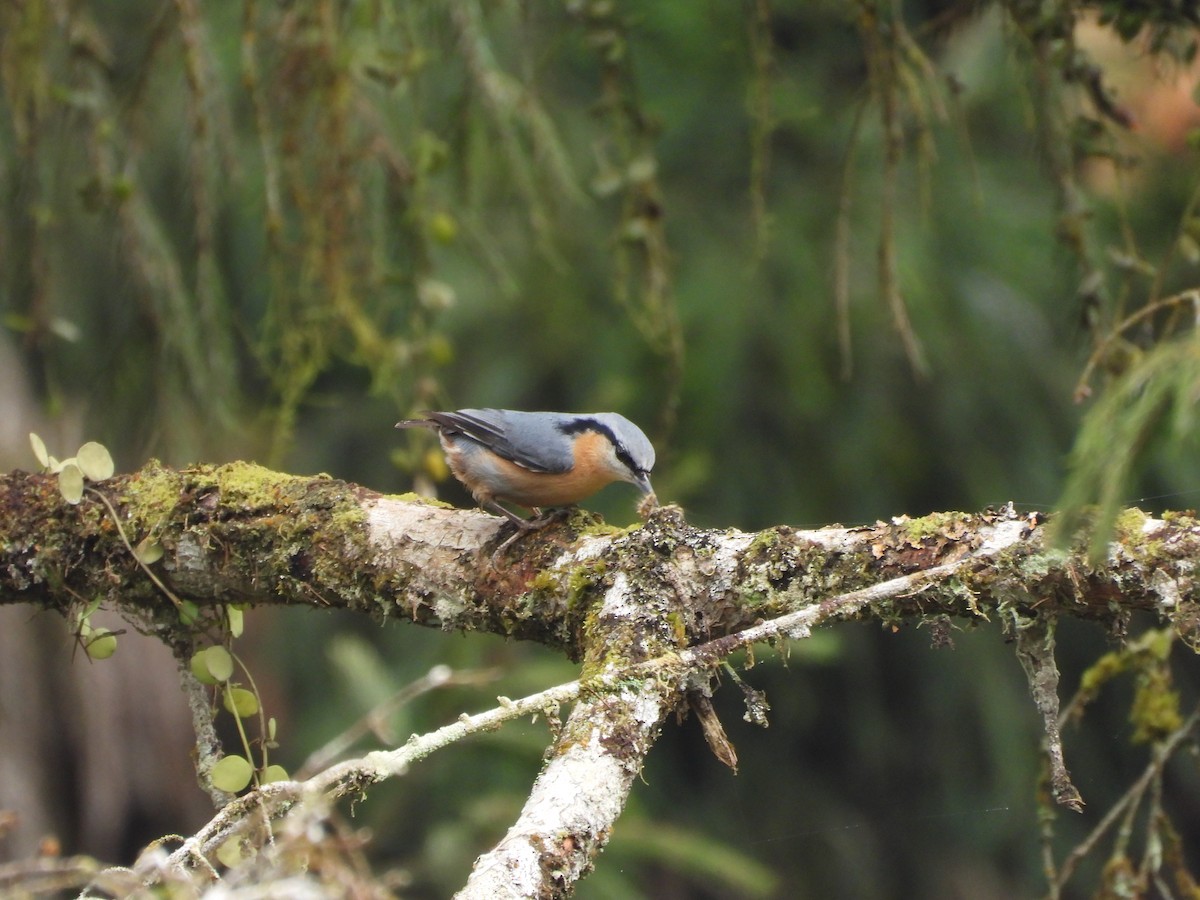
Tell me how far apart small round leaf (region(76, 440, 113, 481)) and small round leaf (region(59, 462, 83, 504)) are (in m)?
0.01

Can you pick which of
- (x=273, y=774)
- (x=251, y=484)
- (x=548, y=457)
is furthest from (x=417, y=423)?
(x=273, y=774)

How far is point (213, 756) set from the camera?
6.05ft

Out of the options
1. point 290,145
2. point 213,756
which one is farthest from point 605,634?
point 290,145

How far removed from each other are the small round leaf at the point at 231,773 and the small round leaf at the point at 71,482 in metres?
0.59

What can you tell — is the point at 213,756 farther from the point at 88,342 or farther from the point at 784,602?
the point at 88,342

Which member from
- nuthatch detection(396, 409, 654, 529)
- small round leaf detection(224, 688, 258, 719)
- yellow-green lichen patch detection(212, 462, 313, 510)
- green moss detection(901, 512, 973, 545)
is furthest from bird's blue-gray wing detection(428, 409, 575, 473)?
green moss detection(901, 512, 973, 545)

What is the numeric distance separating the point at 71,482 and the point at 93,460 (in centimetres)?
5

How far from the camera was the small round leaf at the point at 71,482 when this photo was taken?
6.44ft

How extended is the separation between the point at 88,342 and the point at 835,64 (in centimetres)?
297

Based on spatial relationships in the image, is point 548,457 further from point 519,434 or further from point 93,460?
point 93,460

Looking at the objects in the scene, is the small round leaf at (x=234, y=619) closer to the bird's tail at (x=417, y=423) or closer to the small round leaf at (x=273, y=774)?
the small round leaf at (x=273, y=774)

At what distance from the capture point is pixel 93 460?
1986 mm

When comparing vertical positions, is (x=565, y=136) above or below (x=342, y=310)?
above

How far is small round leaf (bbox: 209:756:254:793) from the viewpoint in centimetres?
162
